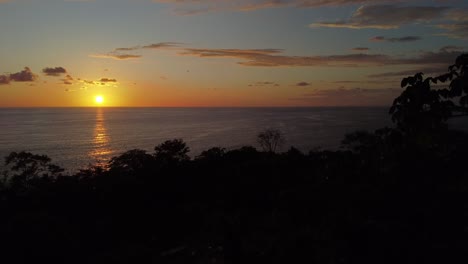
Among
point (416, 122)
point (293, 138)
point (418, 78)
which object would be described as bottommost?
point (293, 138)

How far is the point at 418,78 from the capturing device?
4438 mm

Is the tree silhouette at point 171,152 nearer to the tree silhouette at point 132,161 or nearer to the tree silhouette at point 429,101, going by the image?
the tree silhouette at point 132,161

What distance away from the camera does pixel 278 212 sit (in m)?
16.2

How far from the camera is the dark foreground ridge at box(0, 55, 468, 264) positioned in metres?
8.87

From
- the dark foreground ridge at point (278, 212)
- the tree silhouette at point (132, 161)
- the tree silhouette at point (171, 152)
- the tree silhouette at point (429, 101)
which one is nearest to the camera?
the tree silhouette at point (429, 101)

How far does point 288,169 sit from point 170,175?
32.8 ft

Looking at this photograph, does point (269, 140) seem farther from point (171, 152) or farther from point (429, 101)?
point (429, 101)

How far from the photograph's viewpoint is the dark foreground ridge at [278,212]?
887 cm

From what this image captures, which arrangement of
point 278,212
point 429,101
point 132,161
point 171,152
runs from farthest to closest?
1. point 171,152
2. point 132,161
3. point 278,212
4. point 429,101

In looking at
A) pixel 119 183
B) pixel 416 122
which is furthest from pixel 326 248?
pixel 119 183

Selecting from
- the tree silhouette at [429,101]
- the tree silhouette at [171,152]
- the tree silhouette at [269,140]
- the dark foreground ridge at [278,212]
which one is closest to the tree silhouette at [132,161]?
the tree silhouette at [171,152]

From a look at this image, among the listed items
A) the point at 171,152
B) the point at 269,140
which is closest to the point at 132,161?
the point at 171,152

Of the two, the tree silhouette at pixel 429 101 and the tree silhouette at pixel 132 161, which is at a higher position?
the tree silhouette at pixel 429 101

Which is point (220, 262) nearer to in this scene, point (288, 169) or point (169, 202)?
point (169, 202)
